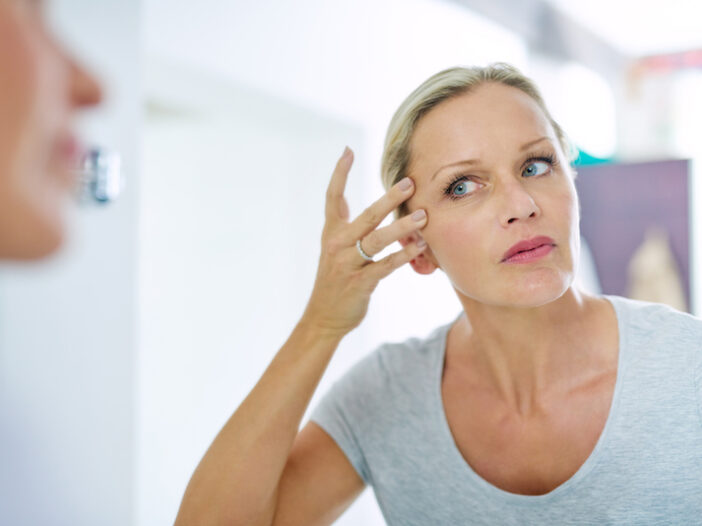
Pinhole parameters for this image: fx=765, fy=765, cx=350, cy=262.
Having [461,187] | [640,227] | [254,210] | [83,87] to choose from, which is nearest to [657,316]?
[461,187]

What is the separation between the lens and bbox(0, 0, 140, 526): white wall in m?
0.83

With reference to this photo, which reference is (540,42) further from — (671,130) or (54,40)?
(54,40)

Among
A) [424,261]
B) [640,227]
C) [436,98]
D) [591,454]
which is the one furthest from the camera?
[640,227]

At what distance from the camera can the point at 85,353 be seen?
121cm

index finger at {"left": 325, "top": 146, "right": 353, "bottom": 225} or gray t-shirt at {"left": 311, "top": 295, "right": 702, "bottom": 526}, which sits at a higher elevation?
index finger at {"left": 325, "top": 146, "right": 353, "bottom": 225}

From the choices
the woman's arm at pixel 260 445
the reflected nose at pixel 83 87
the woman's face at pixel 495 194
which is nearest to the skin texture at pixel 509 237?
the woman's face at pixel 495 194

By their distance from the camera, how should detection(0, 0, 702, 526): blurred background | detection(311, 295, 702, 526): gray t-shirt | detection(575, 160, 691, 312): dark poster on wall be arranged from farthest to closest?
detection(575, 160, 691, 312): dark poster on wall, detection(0, 0, 702, 526): blurred background, detection(311, 295, 702, 526): gray t-shirt

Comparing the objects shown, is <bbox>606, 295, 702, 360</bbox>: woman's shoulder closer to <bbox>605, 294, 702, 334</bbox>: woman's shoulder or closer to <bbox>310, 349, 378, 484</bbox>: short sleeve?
<bbox>605, 294, 702, 334</bbox>: woman's shoulder

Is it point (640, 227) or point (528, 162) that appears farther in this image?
point (640, 227)

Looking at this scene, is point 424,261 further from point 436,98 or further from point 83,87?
point 83,87

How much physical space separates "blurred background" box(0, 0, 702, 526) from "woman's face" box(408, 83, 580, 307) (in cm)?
44

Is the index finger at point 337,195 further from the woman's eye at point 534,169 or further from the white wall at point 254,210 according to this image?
the white wall at point 254,210

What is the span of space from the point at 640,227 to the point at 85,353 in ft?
8.64

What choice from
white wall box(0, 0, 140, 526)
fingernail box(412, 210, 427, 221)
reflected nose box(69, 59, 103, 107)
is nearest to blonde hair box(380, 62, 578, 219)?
fingernail box(412, 210, 427, 221)
